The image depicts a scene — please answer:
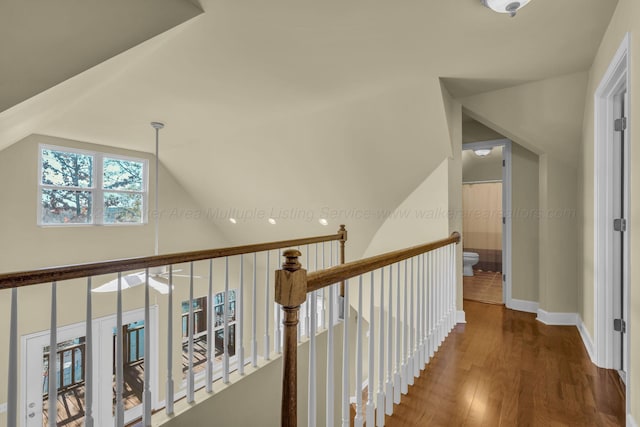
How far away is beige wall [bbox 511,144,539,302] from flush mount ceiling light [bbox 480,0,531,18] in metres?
2.47

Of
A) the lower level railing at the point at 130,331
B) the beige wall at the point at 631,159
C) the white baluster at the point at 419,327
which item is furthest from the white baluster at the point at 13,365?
the beige wall at the point at 631,159

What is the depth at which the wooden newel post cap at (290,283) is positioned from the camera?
40.4 inches

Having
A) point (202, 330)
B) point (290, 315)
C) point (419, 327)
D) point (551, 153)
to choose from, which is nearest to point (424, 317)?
point (419, 327)

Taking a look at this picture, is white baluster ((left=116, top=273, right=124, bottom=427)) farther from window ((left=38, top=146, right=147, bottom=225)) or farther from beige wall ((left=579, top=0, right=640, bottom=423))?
window ((left=38, top=146, right=147, bottom=225))

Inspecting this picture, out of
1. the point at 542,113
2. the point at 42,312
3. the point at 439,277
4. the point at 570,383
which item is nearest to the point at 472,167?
the point at 542,113

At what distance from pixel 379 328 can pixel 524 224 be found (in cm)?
296

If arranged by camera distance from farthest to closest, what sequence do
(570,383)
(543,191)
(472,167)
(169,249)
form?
(472,167) < (169,249) < (543,191) < (570,383)

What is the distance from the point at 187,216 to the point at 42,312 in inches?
96.9

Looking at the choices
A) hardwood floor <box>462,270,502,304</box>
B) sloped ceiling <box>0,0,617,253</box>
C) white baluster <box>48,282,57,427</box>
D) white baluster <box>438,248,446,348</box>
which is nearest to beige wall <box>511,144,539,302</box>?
hardwood floor <box>462,270,502,304</box>

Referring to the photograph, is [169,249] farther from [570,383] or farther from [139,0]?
[570,383]

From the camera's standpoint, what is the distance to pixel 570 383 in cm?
220

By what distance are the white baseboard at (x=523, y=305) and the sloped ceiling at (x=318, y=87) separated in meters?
1.85

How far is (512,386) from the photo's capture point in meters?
2.16

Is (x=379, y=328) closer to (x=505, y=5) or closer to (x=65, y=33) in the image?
(x=505, y=5)
